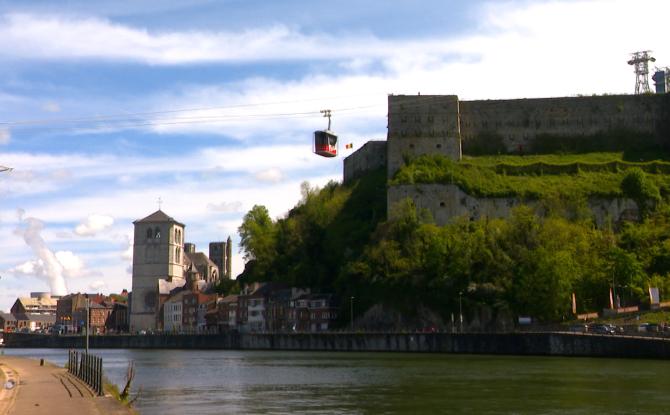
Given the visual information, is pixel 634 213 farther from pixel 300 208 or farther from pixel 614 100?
pixel 300 208

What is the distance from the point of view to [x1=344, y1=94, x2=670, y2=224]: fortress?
97812 mm

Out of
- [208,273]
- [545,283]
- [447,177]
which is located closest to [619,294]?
[545,283]

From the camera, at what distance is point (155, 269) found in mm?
146750

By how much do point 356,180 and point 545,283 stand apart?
42025 mm

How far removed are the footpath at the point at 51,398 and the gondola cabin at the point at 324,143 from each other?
16550 millimetres

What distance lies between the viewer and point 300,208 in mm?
116000

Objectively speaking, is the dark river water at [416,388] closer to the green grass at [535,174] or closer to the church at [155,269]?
the green grass at [535,174]

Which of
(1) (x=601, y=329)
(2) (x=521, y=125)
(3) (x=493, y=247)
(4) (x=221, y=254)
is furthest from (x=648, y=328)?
(4) (x=221, y=254)

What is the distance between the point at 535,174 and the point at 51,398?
7389cm

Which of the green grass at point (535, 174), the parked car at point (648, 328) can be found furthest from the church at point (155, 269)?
the parked car at point (648, 328)

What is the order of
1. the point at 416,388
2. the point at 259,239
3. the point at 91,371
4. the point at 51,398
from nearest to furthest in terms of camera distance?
the point at 51,398 → the point at 91,371 → the point at 416,388 → the point at 259,239

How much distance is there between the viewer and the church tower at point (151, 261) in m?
144

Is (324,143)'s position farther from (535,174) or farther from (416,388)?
(535,174)

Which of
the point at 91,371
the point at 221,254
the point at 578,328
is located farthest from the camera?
the point at 221,254
